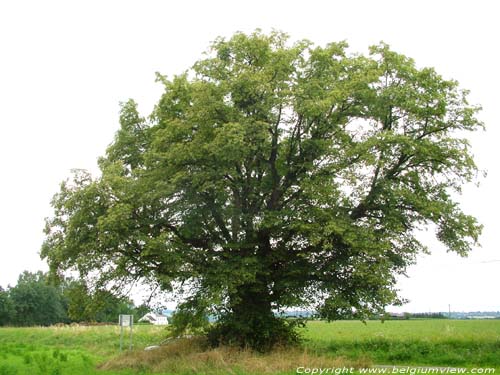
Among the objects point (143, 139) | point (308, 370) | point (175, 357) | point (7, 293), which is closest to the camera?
point (308, 370)

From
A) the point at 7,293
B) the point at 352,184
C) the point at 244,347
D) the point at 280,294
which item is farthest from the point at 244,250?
the point at 7,293

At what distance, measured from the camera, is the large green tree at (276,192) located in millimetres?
19766

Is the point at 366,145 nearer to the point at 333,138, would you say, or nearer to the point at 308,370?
the point at 333,138

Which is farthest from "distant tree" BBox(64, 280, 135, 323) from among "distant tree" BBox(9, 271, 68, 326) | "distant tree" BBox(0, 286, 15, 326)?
"distant tree" BBox(0, 286, 15, 326)

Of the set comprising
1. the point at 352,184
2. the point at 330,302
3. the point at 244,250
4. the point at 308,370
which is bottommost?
the point at 308,370

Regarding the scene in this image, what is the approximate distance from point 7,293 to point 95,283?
88975 mm

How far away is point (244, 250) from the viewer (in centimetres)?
2123

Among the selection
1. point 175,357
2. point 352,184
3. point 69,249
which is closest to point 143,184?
point 69,249

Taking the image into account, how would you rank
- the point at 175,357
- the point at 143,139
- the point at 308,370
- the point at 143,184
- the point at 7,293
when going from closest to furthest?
1. the point at 308,370
2. the point at 175,357
3. the point at 143,184
4. the point at 143,139
5. the point at 7,293

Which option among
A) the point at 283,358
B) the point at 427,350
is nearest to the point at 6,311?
the point at 427,350

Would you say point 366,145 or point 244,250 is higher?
point 366,145

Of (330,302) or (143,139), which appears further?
(143,139)

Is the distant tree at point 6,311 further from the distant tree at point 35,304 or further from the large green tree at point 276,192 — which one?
the large green tree at point 276,192

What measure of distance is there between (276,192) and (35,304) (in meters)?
90.6
